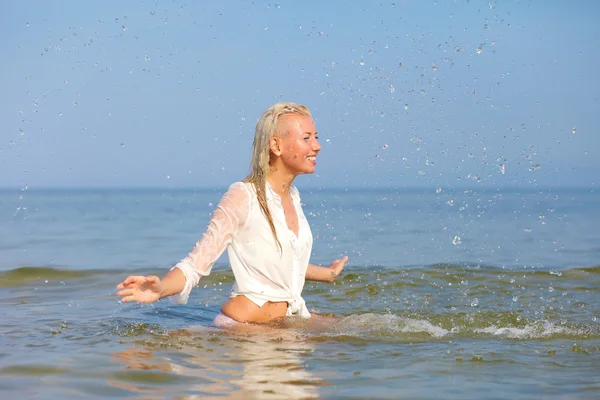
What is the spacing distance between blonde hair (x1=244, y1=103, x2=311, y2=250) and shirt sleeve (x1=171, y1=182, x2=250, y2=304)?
0.43ft

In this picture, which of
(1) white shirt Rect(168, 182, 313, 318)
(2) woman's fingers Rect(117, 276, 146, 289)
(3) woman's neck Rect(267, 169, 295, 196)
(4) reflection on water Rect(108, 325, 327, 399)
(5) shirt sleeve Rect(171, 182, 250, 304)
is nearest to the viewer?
(4) reflection on water Rect(108, 325, 327, 399)

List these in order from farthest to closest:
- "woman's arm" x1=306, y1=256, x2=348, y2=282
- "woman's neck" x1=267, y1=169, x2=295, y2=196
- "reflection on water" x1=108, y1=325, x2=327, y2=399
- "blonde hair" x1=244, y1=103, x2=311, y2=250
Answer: "woman's arm" x1=306, y1=256, x2=348, y2=282 → "woman's neck" x1=267, y1=169, x2=295, y2=196 → "blonde hair" x1=244, y1=103, x2=311, y2=250 → "reflection on water" x1=108, y1=325, x2=327, y2=399

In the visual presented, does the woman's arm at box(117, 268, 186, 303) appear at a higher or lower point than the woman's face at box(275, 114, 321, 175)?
lower

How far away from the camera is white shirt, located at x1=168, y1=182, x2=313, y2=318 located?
6.45 meters

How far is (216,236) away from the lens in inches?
251

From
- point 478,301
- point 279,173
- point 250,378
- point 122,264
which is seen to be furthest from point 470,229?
point 250,378

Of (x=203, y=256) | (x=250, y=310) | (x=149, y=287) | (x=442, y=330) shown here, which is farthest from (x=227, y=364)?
(x=442, y=330)

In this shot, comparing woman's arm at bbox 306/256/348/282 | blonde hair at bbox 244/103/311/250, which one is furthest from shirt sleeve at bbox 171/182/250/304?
woman's arm at bbox 306/256/348/282

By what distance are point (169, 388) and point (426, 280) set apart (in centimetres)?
615

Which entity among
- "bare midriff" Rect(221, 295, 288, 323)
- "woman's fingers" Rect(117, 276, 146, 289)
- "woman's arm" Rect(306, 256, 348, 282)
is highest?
"woman's fingers" Rect(117, 276, 146, 289)

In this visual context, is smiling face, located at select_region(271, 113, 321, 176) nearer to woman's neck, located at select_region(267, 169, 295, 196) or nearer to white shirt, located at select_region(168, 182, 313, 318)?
woman's neck, located at select_region(267, 169, 295, 196)

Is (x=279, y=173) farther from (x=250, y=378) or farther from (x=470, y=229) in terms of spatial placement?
(x=470, y=229)

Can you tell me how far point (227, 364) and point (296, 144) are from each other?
1814 millimetres

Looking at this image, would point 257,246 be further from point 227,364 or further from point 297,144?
point 227,364
